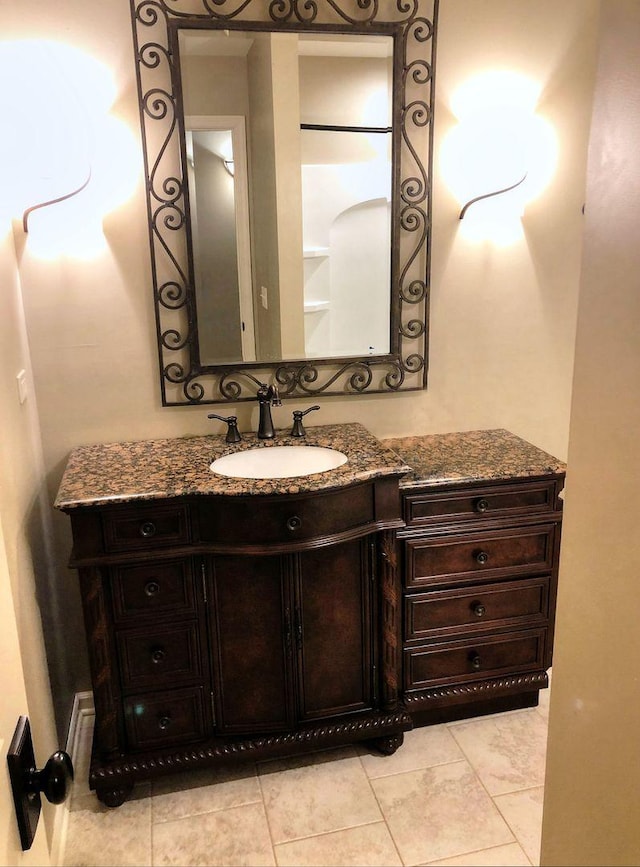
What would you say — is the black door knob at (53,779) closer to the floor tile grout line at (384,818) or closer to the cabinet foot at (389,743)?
the floor tile grout line at (384,818)

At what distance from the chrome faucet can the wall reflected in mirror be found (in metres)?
0.13

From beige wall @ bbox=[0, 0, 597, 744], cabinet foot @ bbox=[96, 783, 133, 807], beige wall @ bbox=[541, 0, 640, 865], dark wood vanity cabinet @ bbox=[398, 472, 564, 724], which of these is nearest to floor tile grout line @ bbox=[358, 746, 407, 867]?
dark wood vanity cabinet @ bbox=[398, 472, 564, 724]

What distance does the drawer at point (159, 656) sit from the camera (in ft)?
6.57

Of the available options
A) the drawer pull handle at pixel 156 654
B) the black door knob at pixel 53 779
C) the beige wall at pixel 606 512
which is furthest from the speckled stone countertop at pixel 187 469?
the beige wall at pixel 606 512

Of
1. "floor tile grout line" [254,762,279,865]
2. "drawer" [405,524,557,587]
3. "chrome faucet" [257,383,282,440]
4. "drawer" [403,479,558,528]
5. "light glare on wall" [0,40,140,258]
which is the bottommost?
"floor tile grout line" [254,762,279,865]

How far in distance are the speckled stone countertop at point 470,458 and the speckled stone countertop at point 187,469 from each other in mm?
148

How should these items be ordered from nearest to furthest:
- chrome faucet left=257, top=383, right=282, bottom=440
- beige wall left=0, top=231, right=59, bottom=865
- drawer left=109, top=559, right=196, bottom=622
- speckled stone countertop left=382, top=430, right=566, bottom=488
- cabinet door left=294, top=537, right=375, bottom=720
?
1. beige wall left=0, top=231, right=59, bottom=865
2. drawer left=109, top=559, right=196, bottom=622
3. cabinet door left=294, top=537, right=375, bottom=720
4. speckled stone countertop left=382, top=430, right=566, bottom=488
5. chrome faucet left=257, top=383, right=282, bottom=440

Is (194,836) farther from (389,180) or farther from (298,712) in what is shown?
Result: (389,180)

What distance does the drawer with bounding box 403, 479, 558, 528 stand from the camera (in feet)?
7.14

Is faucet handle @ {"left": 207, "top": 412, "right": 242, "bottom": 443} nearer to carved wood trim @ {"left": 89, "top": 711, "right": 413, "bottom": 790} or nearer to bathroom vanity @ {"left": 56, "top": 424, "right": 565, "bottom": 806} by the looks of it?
bathroom vanity @ {"left": 56, "top": 424, "right": 565, "bottom": 806}

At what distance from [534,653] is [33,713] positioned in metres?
1.55

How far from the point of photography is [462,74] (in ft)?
7.54

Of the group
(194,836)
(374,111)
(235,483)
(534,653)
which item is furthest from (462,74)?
(194,836)

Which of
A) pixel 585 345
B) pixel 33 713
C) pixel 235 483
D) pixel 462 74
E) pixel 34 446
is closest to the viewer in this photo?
pixel 585 345
